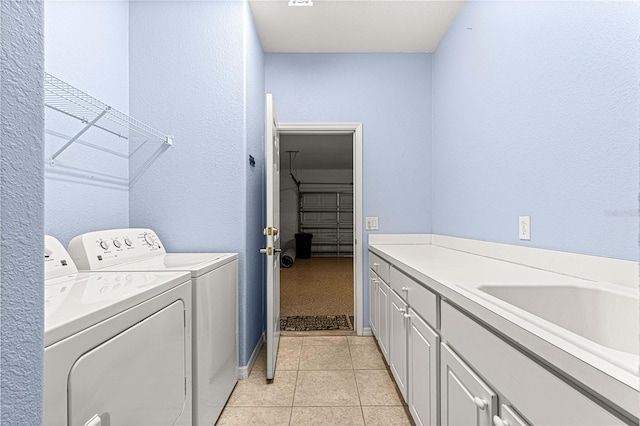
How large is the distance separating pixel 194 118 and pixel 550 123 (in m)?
2.00

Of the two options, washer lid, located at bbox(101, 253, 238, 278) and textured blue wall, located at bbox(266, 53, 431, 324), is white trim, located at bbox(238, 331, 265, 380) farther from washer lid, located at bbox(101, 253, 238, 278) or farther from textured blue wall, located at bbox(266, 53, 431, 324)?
textured blue wall, located at bbox(266, 53, 431, 324)

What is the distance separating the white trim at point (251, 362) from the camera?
207 cm

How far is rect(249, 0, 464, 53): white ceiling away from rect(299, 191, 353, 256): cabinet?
20.4 feet

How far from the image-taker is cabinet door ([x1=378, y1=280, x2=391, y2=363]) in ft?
6.82

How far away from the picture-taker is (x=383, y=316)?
221 centimetres

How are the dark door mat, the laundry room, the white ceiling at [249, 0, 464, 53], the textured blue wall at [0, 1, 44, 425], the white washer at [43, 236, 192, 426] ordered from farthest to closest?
1. the dark door mat
2. the white ceiling at [249, 0, 464, 53]
3. the white washer at [43, 236, 192, 426]
4. the laundry room
5. the textured blue wall at [0, 1, 44, 425]

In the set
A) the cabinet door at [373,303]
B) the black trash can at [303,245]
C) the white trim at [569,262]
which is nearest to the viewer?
the white trim at [569,262]

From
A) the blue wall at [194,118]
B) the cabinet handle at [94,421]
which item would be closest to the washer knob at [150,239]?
the blue wall at [194,118]

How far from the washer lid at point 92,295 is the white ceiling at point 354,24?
200cm

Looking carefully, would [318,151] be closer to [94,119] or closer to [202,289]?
[94,119]

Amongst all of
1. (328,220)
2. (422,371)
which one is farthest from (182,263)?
(328,220)

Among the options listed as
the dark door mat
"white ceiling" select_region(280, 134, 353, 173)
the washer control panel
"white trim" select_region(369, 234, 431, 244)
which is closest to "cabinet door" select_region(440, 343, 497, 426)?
the washer control panel

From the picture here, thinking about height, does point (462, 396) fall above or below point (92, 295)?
below

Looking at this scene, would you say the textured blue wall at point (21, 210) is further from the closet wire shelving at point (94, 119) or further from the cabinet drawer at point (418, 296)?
the cabinet drawer at point (418, 296)
